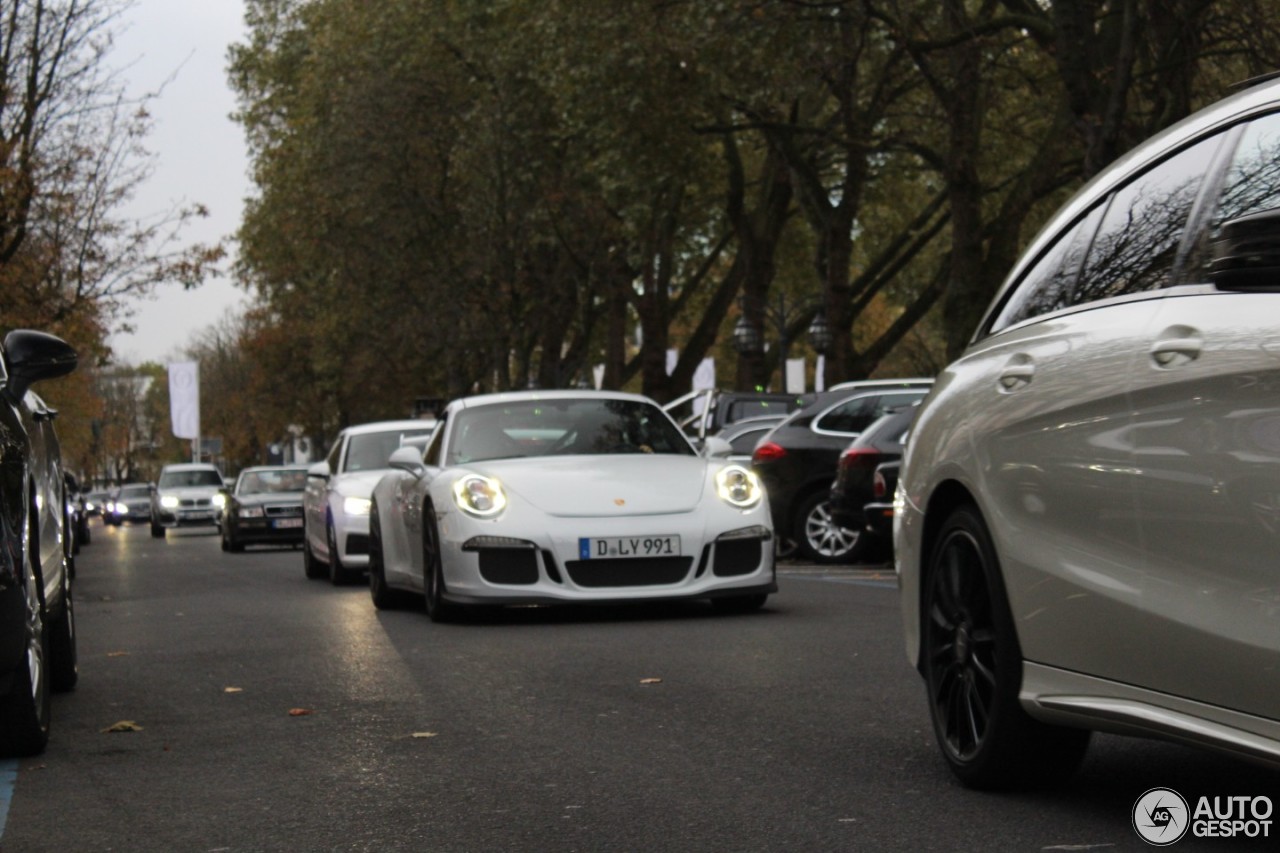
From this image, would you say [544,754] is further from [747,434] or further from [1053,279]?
[747,434]

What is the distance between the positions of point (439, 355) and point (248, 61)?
52.2 feet

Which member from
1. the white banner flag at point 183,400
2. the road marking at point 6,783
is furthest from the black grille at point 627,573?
the white banner flag at point 183,400

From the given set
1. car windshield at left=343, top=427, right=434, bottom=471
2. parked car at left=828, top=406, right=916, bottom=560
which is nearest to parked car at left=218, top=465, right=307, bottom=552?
car windshield at left=343, top=427, right=434, bottom=471

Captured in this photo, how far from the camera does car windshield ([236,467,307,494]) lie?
3222 centimetres

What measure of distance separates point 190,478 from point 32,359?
4687cm

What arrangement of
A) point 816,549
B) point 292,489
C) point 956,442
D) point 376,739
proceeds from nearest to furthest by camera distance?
point 956,442
point 376,739
point 816,549
point 292,489

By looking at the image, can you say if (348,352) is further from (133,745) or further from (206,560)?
(133,745)

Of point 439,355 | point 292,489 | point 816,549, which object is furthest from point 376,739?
point 439,355

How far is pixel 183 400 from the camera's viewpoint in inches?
3241

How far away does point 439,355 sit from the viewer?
169 ft

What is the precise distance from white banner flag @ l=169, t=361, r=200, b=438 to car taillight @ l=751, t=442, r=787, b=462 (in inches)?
2518

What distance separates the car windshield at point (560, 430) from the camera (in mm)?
12773

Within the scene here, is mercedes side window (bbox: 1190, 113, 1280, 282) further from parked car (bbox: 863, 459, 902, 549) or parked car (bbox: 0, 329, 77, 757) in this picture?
parked car (bbox: 863, 459, 902, 549)

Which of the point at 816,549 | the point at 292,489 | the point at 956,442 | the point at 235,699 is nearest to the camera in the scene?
the point at 956,442
